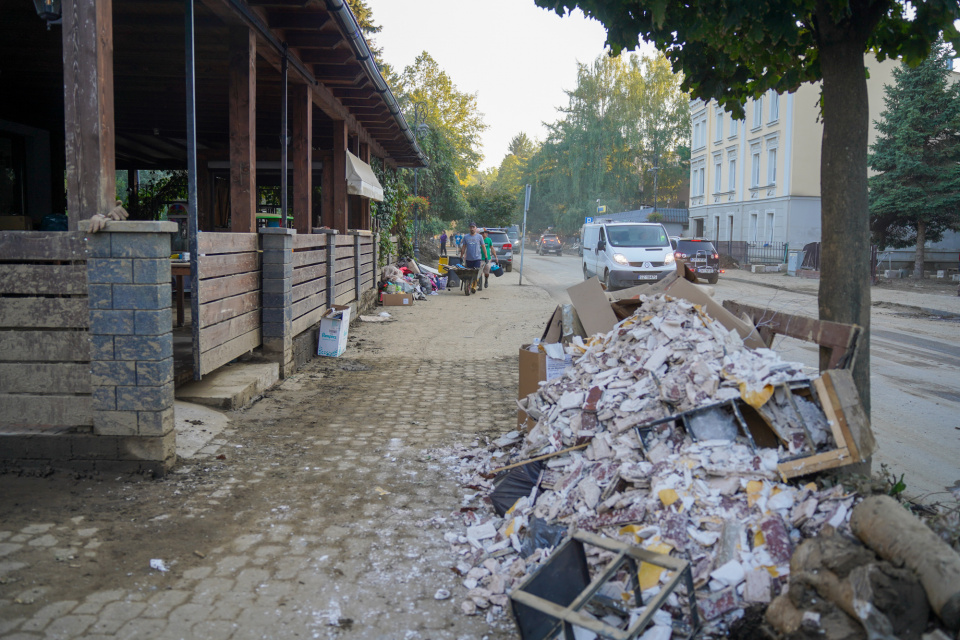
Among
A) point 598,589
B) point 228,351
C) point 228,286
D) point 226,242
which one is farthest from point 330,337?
point 598,589

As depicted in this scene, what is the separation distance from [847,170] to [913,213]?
2420cm

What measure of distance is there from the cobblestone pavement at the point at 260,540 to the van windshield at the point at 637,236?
46.3 feet

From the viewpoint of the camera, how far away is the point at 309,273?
9367 mm

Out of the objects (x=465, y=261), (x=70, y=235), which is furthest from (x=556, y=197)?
(x=70, y=235)

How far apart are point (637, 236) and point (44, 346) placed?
17.2 metres

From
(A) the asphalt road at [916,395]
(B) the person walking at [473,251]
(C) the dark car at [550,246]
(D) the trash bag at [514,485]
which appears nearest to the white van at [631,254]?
(B) the person walking at [473,251]

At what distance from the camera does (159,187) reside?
20.2 metres

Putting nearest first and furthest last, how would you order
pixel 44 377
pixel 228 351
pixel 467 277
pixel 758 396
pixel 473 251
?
1. pixel 758 396
2. pixel 44 377
3. pixel 228 351
4. pixel 467 277
5. pixel 473 251

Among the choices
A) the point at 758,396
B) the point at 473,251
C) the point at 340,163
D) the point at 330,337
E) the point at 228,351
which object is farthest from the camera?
the point at 473,251

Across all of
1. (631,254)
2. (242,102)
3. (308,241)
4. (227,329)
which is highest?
(242,102)

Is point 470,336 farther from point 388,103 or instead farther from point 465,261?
point 465,261

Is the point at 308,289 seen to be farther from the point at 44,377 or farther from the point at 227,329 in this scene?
the point at 44,377

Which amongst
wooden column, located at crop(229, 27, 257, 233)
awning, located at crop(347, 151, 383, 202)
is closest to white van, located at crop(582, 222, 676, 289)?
awning, located at crop(347, 151, 383, 202)

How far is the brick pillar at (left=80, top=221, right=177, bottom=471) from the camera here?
14.8 ft
